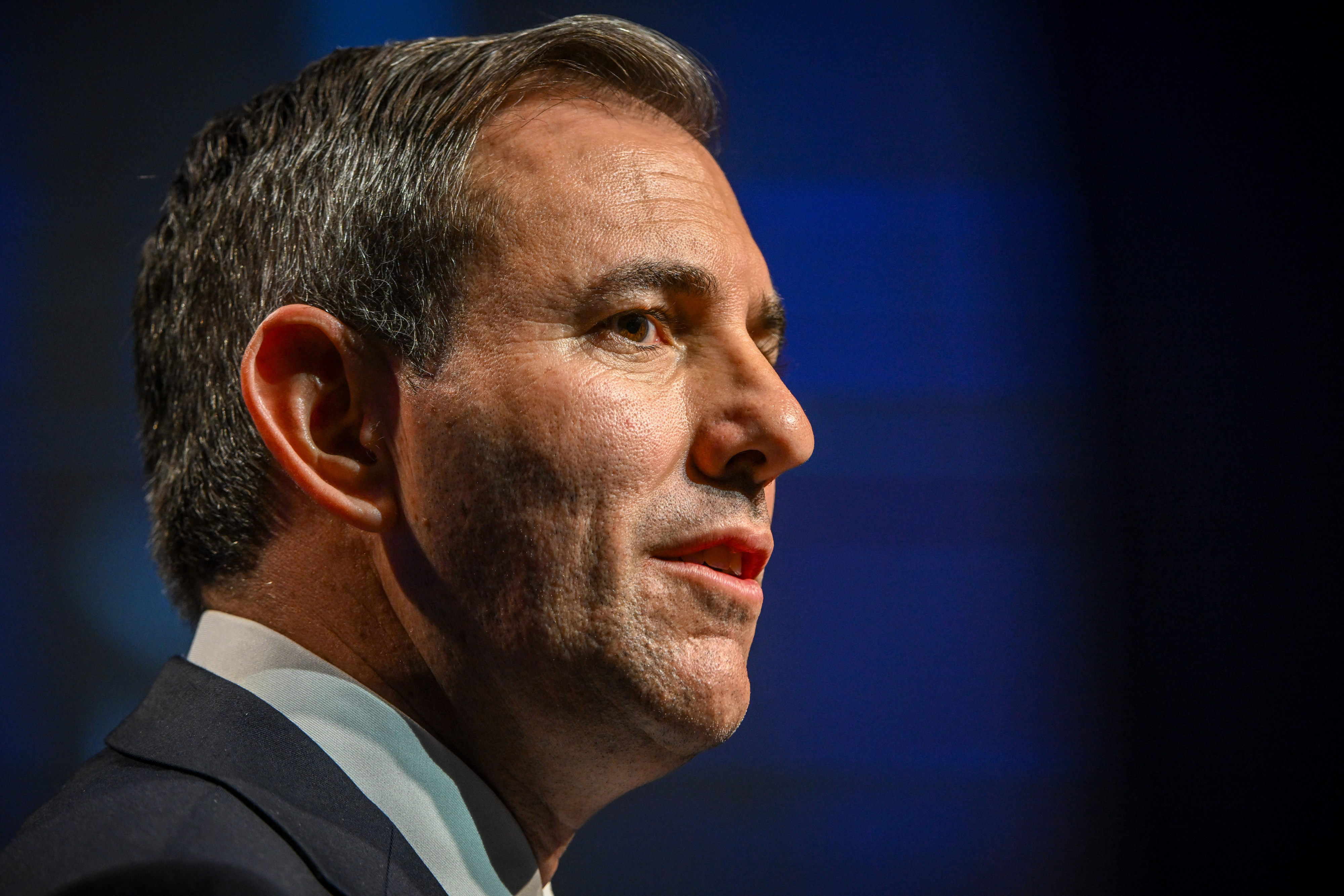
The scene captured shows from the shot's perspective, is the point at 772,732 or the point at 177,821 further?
the point at 772,732

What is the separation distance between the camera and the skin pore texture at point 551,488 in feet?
3.19

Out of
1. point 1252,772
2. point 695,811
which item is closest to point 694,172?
point 695,811

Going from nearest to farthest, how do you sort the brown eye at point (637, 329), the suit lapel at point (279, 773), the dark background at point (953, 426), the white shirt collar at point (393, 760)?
1. the suit lapel at point (279, 773)
2. the white shirt collar at point (393, 760)
3. the brown eye at point (637, 329)
4. the dark background at point (953, 426)

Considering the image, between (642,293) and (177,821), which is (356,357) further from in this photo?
(177,821)

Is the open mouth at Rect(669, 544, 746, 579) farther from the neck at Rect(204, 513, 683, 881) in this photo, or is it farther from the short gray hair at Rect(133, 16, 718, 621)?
the short gray hair at Rect(133, 16, 718, 621)

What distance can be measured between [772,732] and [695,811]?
219 millimetres

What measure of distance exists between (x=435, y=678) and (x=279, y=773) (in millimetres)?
181

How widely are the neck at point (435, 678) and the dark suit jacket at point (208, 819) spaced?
11 cm

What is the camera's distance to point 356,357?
1062 millimetres

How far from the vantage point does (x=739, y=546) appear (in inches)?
41.6

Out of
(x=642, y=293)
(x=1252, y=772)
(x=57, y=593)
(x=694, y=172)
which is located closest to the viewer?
(x=642, y=293)

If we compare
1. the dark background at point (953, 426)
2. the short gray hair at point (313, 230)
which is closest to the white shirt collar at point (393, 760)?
the short gray hair at point (313, 230)

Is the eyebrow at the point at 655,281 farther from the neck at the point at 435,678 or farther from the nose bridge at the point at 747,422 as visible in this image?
the neck at the point at 435,678

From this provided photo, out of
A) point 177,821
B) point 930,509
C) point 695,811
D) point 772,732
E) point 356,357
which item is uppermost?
point 356,357
